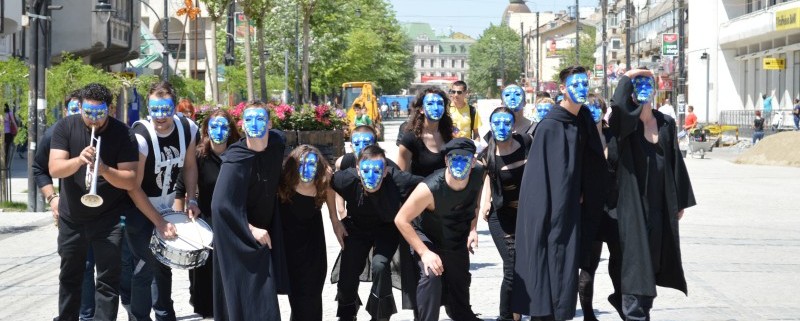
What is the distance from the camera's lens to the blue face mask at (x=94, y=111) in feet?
25.2

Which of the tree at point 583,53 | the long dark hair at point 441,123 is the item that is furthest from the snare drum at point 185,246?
the tree at point 583,53

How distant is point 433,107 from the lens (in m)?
9.12

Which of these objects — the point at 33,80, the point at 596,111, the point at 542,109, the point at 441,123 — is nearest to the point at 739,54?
the point at 33,80

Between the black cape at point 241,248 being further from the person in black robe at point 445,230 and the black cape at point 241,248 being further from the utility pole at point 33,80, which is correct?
the utility pole at point 33,80

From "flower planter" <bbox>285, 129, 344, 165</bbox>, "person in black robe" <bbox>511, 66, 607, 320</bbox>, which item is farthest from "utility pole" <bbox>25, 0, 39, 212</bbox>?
"person in black robe" <bbox>511, 66, 607, 320</bbox>

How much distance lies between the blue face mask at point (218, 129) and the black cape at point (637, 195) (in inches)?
96.8

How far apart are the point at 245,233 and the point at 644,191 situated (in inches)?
97.9

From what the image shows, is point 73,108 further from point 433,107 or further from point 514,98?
point 514,98

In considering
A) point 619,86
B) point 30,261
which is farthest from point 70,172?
point 30,261

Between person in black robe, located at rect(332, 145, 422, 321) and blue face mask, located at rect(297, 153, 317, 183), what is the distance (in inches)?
11.7

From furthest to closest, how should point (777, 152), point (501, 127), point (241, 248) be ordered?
1. point (777, 152)
2. point (501, 127)
3. point (241, 248)

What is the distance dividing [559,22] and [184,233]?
159 m

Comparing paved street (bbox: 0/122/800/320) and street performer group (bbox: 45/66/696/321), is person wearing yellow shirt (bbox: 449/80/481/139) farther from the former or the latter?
street performer group (bbox: 45/66/696/321)

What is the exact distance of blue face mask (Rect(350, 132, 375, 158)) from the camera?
8.52 meters
